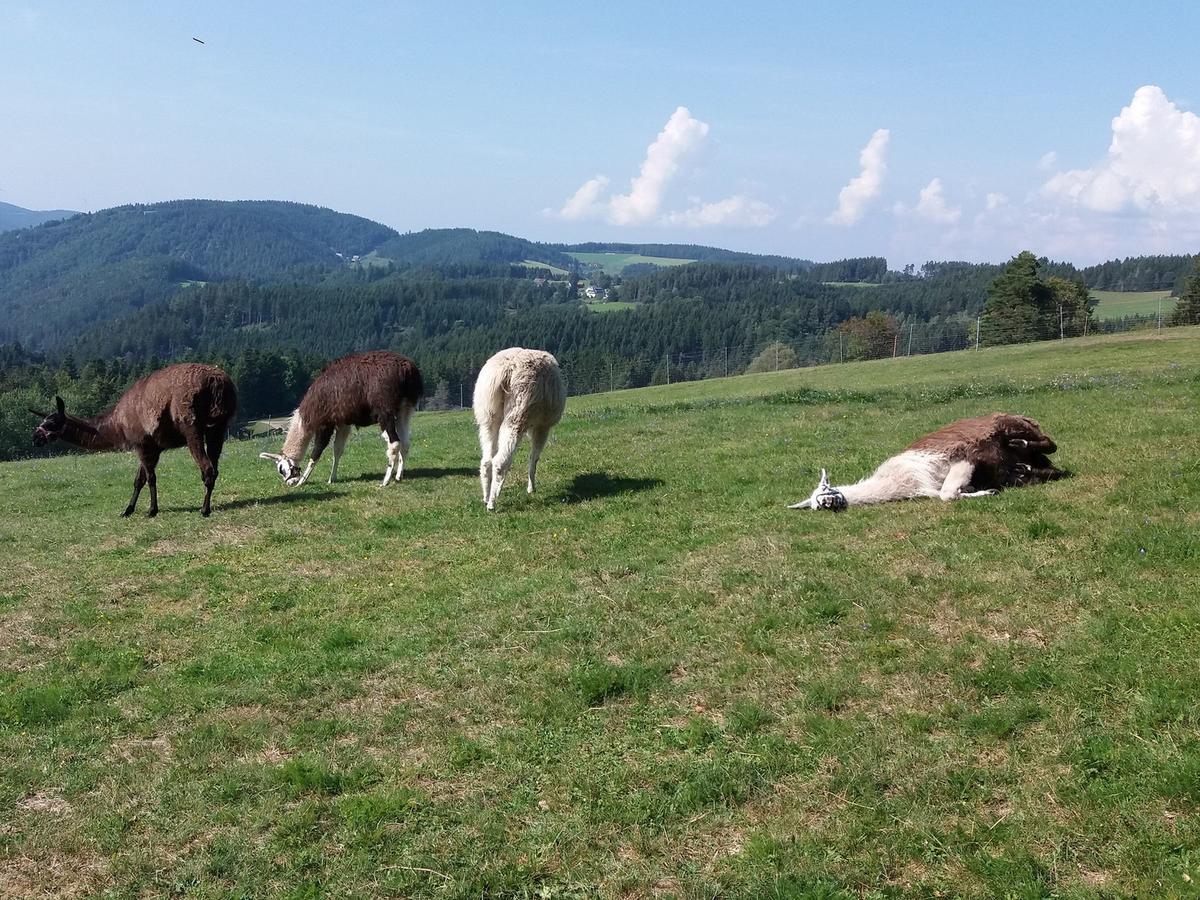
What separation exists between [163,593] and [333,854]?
6.09 meters

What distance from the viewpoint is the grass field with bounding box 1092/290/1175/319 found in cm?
8219

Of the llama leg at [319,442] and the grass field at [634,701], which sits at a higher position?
the llama leg at [319,442]

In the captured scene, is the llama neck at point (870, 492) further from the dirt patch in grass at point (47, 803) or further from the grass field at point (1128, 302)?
the grass field at point (1128, 302)

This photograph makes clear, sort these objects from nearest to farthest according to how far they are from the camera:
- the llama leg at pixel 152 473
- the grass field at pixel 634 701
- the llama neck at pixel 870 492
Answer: the grass field at pixel 634 701 < the llama neck at pixel 870 492 < the llama leg at pixel 152 473

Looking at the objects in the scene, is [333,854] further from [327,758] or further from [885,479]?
[885,479]

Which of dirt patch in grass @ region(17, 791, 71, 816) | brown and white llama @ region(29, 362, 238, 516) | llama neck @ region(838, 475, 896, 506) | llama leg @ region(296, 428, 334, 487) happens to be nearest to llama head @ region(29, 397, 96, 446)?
brown and white llama @ region(29, 362, 238, 516)

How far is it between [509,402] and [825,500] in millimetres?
4798

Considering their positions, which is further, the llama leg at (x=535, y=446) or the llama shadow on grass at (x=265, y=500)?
the llama shadow on grass at (x=265, y=500)

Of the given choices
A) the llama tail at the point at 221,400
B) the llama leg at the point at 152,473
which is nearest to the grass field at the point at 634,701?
the llama leg at the point at 152,473

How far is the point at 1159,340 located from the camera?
3544 centimetres

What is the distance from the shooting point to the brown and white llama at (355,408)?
1536cm

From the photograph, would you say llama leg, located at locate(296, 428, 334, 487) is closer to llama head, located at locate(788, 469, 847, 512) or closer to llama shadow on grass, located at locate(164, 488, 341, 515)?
llama shadow on grass, located at locate(164, 488, 341, 515)

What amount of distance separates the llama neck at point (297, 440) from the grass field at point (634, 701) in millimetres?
3967

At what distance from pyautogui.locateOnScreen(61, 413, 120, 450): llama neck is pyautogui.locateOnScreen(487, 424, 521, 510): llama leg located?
283 inches
